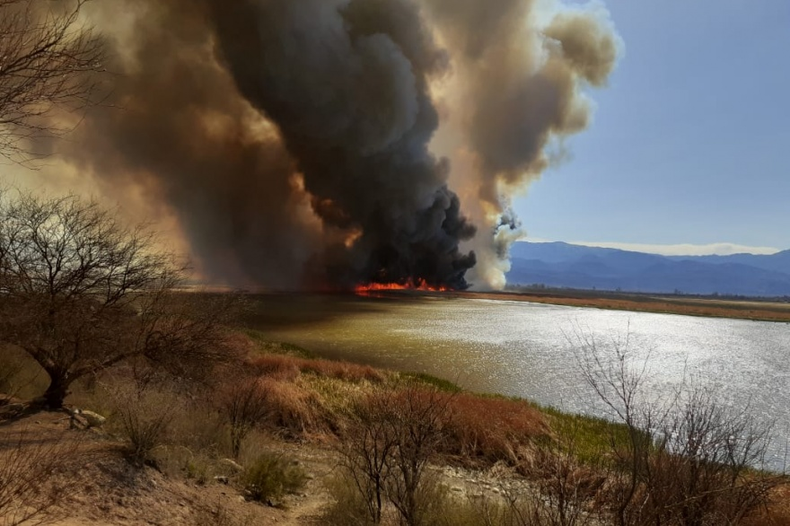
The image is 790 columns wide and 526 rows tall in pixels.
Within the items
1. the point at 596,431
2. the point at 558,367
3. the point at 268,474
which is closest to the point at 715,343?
the point at 558,367

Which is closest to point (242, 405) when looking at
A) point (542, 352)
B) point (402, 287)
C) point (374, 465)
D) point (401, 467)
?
point (374, 465)

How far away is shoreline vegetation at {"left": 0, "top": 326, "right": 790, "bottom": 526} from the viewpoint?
6.03 meters

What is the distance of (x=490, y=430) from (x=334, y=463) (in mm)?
5521

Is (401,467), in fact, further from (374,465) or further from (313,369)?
(313,369)

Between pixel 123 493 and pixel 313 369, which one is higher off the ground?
pixel 123 493

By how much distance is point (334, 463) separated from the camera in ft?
36.9

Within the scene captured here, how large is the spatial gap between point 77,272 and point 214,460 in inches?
271

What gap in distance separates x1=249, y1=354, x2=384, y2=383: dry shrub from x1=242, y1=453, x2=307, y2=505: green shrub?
35.3 ft

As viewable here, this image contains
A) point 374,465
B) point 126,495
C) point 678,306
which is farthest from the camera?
point 678,306

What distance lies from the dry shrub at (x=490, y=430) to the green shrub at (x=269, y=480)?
5.25m

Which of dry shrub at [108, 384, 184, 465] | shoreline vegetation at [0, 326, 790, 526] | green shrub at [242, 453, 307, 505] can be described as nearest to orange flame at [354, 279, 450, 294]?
shoreline vegetation at [0, 326, 790, 526]

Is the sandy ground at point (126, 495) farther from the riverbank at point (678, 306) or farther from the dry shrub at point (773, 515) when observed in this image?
the riverbank at point (678, 306)

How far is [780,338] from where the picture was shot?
44.6m

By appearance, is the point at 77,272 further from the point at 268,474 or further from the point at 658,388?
the point at 658,388
